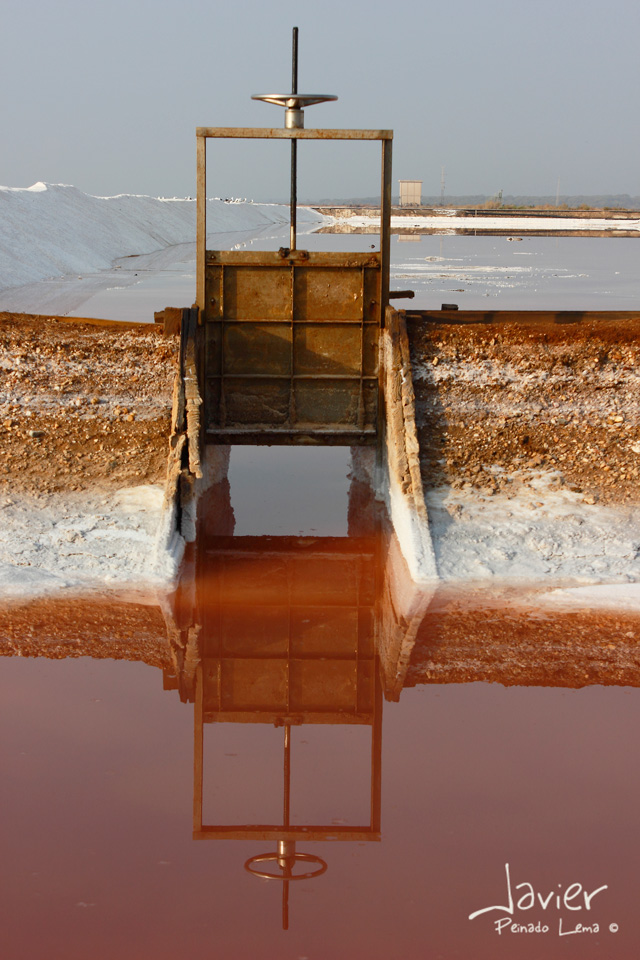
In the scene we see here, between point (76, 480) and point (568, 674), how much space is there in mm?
5527

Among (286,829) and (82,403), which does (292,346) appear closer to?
(82,403)

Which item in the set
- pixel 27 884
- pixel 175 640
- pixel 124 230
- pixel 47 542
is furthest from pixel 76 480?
pixel 124 230

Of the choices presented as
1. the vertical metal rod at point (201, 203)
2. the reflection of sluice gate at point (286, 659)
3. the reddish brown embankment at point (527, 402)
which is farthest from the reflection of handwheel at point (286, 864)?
the vertical metal rod at point (201, 203)

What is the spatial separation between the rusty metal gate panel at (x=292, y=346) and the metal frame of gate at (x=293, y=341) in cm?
1

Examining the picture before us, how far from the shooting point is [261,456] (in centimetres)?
1509

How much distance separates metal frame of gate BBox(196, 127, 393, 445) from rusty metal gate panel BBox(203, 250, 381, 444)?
1 cm

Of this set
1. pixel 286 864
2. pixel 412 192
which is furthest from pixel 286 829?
pixel 412 192

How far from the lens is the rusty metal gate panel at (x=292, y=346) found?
12.0 m

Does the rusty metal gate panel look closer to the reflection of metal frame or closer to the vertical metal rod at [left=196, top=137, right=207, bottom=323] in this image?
the vertical metal rod at [left=196, top=137, right=207, bottom=323]

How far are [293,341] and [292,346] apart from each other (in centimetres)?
6

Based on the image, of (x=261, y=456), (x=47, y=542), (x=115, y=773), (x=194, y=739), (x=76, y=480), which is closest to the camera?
(x=115, y=773)

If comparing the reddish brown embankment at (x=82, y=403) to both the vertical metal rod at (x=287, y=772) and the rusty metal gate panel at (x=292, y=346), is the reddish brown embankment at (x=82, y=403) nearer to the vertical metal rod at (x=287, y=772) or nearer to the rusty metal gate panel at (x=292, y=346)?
the rusty metal gate panel at (x=292, y=346)

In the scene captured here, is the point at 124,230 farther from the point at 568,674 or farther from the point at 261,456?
the point at 568,674

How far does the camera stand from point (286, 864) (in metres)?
5.41
